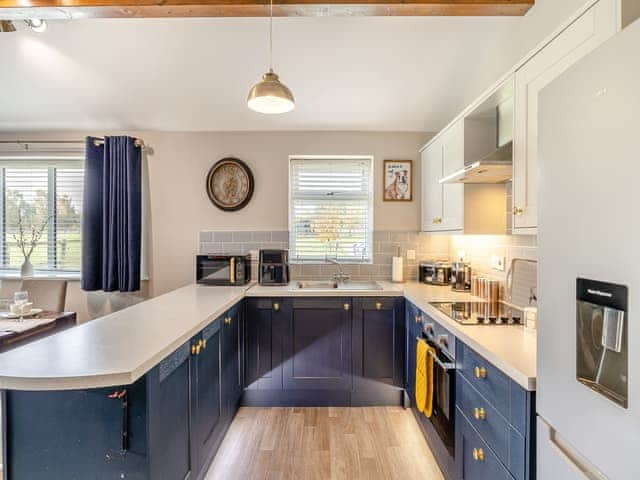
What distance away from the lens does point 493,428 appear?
1289 millimetres

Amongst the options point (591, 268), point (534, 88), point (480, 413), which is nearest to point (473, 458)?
point (480, 413)

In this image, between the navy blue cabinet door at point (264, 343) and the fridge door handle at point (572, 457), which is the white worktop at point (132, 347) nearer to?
the fridge door handle at point (572, 457)

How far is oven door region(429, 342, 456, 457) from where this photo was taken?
66.7 inches

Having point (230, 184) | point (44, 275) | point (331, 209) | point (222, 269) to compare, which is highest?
point (230, 184)

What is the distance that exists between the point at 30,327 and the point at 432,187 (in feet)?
10.1

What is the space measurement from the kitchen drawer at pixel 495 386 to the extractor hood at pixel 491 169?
0.89m

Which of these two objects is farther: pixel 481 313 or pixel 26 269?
pixel 26 269

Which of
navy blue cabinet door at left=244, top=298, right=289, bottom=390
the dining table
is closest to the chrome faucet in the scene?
navy blue cabinet door at left=244, top=298, right=289, bottom=390

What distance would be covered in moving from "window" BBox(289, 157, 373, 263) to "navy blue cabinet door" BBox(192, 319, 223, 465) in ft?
4.80

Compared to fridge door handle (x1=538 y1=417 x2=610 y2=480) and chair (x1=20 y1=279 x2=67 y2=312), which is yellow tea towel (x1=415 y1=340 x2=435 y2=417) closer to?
fridge door handle (x1=538 y1=417 x2=610 y2=480)

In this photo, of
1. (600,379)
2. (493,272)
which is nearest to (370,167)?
(493,272)

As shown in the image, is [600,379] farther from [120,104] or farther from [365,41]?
[120,104]

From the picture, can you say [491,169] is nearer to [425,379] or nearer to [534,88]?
[534,88]

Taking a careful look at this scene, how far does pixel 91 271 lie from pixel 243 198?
60.7 inches
